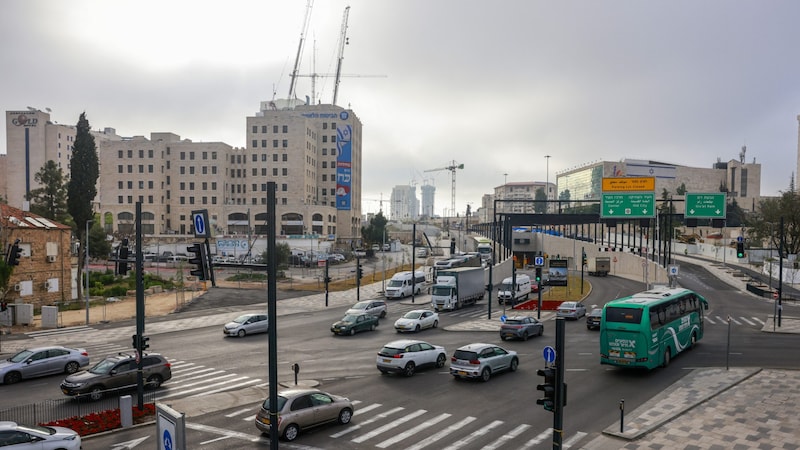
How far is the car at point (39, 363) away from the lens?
75.5 ft

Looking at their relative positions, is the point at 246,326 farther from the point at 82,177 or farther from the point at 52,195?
the point at 52,195

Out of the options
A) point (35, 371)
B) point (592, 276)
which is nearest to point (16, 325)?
point (35, 371)

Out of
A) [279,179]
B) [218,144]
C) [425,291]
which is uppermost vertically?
[218,144]

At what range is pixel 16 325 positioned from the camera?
38.0 m

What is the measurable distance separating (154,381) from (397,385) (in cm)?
1004

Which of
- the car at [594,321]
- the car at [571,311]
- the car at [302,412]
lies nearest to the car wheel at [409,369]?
the car at [302,412]

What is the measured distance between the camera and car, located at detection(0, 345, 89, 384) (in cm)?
2302

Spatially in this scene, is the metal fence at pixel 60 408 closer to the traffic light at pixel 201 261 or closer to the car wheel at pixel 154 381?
the car wheel at pixel 154 381

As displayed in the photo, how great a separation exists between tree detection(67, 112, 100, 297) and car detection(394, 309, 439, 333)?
141 ft

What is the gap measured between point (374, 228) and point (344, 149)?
21.2 m

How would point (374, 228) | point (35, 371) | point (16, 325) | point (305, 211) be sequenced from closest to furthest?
1. point (35, 371)
2. point (16, 325)
3. point (305, 211)
4. point (374, 228)

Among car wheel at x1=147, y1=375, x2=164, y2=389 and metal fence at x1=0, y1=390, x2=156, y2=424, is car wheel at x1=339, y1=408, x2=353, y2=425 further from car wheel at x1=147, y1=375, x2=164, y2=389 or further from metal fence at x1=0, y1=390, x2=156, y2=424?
car wheel at x1=147, y1=375, x2=164, y2=389

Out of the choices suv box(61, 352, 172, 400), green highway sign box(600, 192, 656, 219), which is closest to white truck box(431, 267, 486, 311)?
green highway sign box(600, 192, 656, 219)

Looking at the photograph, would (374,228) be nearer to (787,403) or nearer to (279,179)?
(279,179)
